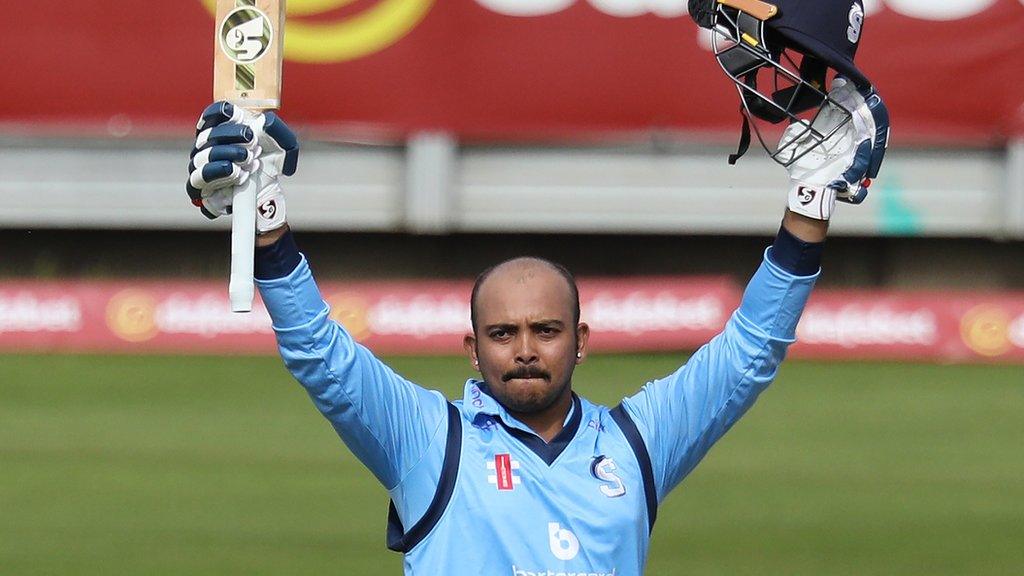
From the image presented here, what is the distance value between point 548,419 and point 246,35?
1129 millimetres

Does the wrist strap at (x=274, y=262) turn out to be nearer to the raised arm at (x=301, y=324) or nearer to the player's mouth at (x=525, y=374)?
the raised arm at (x=301, y=324)

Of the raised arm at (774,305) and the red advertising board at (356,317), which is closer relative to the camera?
the raised arm at (774,305)

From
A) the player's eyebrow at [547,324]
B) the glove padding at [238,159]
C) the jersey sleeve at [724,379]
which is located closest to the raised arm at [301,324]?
the glove padding at [238,159]

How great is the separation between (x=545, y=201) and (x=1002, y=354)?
5.64 metres

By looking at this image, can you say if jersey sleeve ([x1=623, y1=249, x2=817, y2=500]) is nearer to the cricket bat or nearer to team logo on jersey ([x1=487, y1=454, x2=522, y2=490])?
team logo on jersey ([x1=487, y1=454, x2=522, y2=490])

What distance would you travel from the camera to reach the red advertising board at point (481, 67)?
1844 centimetres

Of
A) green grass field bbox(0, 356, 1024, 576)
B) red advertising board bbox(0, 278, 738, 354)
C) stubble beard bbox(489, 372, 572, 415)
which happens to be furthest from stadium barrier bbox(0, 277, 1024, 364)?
stubble beard bbox(489, 372, 572, 415)

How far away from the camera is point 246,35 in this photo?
3.95 meters

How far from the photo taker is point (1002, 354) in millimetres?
16062

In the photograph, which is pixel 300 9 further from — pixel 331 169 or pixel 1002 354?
pixel 1002 354

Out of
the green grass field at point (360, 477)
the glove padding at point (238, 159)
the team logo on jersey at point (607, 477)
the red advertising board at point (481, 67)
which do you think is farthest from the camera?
the red advertising board at point (481, 67)

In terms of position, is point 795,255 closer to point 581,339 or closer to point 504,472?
point 581,339

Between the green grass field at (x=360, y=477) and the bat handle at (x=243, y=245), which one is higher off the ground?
the green grass field at (x=360, y=477)

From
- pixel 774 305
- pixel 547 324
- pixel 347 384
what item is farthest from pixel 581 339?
pixel 347 384
